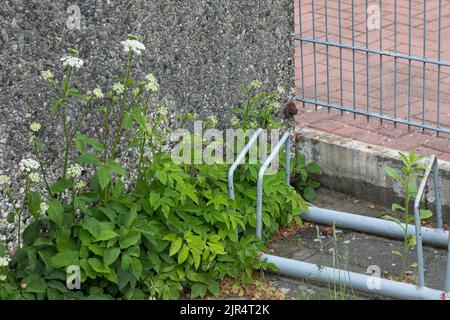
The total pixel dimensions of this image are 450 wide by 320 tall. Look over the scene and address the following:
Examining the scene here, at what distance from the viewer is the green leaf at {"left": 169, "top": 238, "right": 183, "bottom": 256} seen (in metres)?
5.03

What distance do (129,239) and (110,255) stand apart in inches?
A: 4.7

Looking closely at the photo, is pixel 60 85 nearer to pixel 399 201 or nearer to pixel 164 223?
pixel 164 223

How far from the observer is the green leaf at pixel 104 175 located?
15.9 feet

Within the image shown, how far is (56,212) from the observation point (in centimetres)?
482

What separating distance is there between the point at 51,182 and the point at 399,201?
1.99 metres

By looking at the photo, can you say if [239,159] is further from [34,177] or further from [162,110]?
[34,177]

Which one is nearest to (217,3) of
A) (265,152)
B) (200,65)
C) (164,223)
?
(200,65)

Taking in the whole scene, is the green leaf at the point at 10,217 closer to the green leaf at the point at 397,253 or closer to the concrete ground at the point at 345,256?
the concrete ground at the point at 345,256

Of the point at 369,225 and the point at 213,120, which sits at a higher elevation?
the point at 213,120

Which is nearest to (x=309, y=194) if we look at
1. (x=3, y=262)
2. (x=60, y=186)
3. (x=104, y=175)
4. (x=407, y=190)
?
(x=407, y=190)

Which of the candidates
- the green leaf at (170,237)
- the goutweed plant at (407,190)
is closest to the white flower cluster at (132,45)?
the green leaf at (170,237)

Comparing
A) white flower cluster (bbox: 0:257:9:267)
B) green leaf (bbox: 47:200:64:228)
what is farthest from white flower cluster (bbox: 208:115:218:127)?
white flower cluster (bbox: 0:257:9:267)

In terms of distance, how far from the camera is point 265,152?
5.80 m

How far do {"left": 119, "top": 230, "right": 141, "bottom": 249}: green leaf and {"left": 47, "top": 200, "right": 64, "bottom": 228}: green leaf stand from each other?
0.28 meters
